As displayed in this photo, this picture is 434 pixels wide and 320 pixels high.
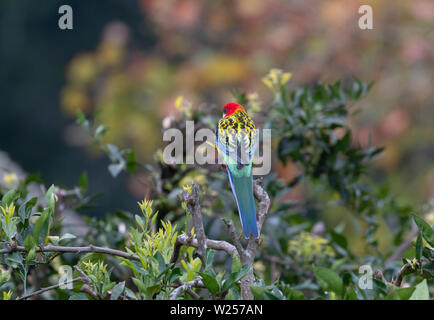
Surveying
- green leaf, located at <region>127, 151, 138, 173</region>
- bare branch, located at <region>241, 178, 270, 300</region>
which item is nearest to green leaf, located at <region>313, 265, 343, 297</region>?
bare branch, located at <region>241, 178, 270, 300</region>

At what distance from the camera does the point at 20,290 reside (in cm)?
168

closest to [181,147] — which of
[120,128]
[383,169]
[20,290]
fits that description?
[20,290]

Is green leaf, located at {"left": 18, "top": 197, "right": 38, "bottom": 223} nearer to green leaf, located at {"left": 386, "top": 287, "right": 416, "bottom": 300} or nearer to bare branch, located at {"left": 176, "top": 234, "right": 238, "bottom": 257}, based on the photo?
bare branch, located at {"left": 176, "top": 234, "right": 238, "bottom": 257}

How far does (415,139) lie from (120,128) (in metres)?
2.68

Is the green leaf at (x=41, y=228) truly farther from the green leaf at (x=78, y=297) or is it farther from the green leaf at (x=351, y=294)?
the green leaf at (x=351, y=294)

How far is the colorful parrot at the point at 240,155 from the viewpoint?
120 centimetres

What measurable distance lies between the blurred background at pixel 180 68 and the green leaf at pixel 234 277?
120 inches

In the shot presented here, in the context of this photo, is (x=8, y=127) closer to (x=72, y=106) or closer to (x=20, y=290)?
(x=72, y=106)

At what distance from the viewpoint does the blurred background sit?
15.2 feet

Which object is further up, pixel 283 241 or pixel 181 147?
pixel 181 147

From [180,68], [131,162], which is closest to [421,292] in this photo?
[131,162]

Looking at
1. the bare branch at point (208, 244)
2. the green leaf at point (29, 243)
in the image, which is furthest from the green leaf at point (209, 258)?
the green leaf at point (29, 243)

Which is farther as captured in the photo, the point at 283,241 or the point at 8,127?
the point at 8,127
